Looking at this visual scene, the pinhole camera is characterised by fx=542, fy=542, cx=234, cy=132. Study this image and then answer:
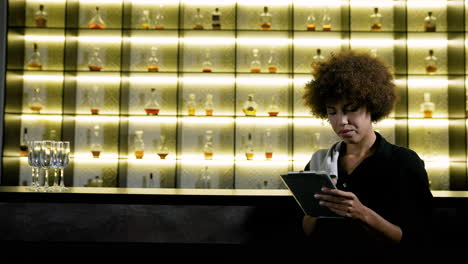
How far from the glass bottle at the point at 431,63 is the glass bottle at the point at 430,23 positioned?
199mm

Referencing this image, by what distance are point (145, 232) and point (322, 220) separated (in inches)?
26.8

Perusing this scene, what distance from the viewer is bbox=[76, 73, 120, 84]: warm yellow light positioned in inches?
192

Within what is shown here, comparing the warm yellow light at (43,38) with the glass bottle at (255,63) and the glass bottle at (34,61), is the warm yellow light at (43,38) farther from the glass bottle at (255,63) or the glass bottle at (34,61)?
the glass bottle at (255,63)

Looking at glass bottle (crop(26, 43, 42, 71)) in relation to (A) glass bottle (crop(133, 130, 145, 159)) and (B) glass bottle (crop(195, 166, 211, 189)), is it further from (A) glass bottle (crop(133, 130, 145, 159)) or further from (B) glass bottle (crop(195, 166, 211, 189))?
(B) glass bottle (crop(195, 166, 211, 189))

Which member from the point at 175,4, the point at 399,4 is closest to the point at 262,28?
the point at 175,4

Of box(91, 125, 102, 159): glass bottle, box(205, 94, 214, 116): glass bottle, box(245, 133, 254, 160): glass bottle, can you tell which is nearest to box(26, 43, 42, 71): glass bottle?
box(91, 125, 102, 159): glass bottle

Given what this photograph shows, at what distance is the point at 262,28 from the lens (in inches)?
192

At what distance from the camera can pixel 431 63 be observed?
4.88 m

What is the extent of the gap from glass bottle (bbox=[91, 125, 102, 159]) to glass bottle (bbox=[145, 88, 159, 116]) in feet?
1.60

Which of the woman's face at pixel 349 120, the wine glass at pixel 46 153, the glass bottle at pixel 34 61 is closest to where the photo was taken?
the woman's face at pixel 349 120

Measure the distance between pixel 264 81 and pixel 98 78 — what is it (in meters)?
1.51

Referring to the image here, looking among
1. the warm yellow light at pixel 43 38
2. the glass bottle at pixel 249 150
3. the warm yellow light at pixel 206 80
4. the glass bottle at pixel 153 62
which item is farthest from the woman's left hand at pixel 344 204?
the warm yellow light at pixel 43 38

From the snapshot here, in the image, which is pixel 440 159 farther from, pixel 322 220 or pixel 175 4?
pixel 322 220

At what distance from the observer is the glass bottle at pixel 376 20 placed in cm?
487
